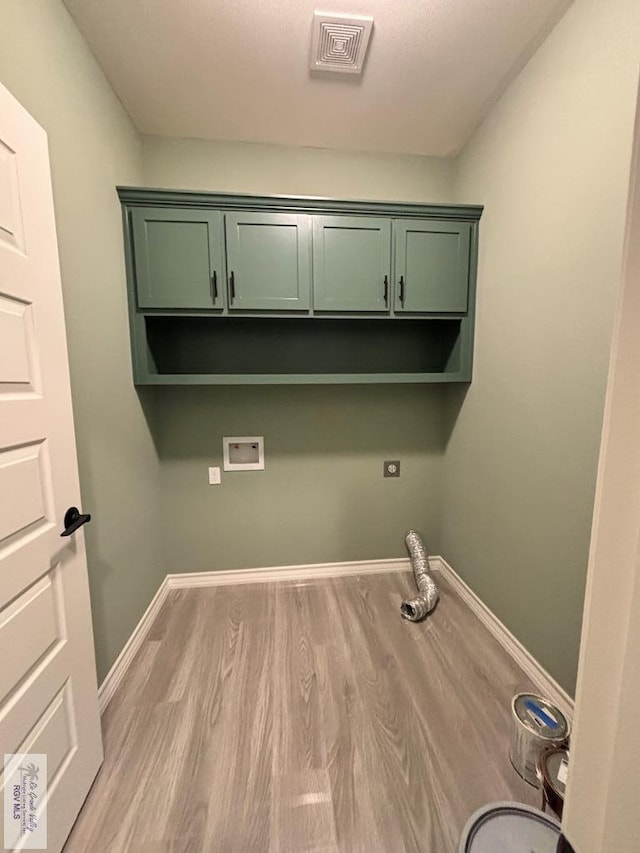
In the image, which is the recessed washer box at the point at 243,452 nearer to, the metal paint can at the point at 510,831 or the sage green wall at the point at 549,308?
the sage green wall at the point at 549,308

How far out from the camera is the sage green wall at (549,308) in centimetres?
125

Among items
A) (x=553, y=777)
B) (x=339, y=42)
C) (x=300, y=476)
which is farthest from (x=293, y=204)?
(x=553, y=777)

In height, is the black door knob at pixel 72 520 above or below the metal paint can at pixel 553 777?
above

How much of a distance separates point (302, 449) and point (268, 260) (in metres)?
1.21

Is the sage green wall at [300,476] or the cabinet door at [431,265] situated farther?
the sage green wall at [300,476]

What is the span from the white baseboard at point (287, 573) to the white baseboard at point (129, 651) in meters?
0.17

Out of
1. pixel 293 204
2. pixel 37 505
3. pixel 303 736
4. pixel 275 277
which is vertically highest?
pixel 293 204

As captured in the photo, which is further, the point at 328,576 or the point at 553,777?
the point at 328,576

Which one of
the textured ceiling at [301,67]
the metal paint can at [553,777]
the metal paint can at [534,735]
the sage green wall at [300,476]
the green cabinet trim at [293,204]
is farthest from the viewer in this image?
the sage green wall at [300,476]

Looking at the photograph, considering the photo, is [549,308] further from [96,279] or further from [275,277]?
[96,279]

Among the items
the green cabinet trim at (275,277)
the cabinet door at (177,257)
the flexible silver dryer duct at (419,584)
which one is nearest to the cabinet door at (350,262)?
the green cabinet trim at (275,277)

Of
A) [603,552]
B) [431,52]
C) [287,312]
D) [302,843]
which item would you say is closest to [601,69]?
[431,52]

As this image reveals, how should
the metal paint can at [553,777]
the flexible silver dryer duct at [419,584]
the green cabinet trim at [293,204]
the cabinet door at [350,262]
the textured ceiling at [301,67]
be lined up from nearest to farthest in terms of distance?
the metal paint can at [553,777] < the textured ceiling at [301,67] < the green cabinet trim at [293,204] < the cabinet door at [350,262] < the flexible silver dryer duct at [419,584]

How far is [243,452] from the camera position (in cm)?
236
